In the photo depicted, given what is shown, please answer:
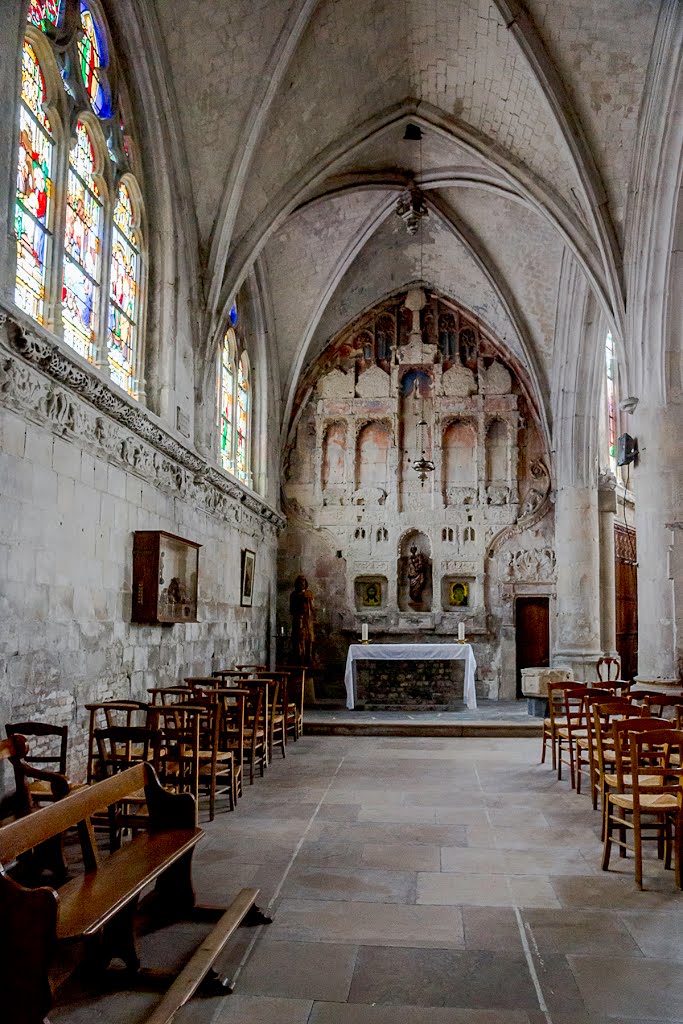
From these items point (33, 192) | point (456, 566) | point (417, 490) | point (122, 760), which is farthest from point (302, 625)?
point (122, 760)

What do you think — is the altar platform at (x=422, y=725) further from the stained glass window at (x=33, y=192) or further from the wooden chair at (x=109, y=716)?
the stained glass window at (x=33, y=192)

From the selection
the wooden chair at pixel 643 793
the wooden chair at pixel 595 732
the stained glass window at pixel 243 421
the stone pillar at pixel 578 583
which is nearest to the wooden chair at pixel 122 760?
the wooden chair at pixel 643 793

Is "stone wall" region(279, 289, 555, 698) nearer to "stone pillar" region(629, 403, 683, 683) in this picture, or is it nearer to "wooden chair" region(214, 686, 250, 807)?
"stone pillar" region(629, 403, 683, 683)

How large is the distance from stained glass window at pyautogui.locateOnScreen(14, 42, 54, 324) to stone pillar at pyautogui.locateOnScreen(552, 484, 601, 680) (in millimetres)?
10527

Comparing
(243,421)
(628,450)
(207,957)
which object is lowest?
(207,957)

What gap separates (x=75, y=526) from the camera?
308 inches

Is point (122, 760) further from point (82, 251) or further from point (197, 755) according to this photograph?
point (82, 251)

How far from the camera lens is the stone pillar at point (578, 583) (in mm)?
15023

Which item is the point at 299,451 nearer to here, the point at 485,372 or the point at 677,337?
the point at 485,372

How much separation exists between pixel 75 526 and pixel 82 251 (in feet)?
10.1

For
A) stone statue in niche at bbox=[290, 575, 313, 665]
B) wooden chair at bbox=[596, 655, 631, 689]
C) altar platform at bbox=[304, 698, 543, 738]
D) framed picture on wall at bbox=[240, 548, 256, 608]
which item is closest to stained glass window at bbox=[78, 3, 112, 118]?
framed picture on wall at bbox=[240, 548, 256, 608]

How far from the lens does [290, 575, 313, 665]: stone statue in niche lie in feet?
52.4

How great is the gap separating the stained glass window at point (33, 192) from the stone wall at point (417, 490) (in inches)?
385

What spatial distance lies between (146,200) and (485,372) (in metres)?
8.78
